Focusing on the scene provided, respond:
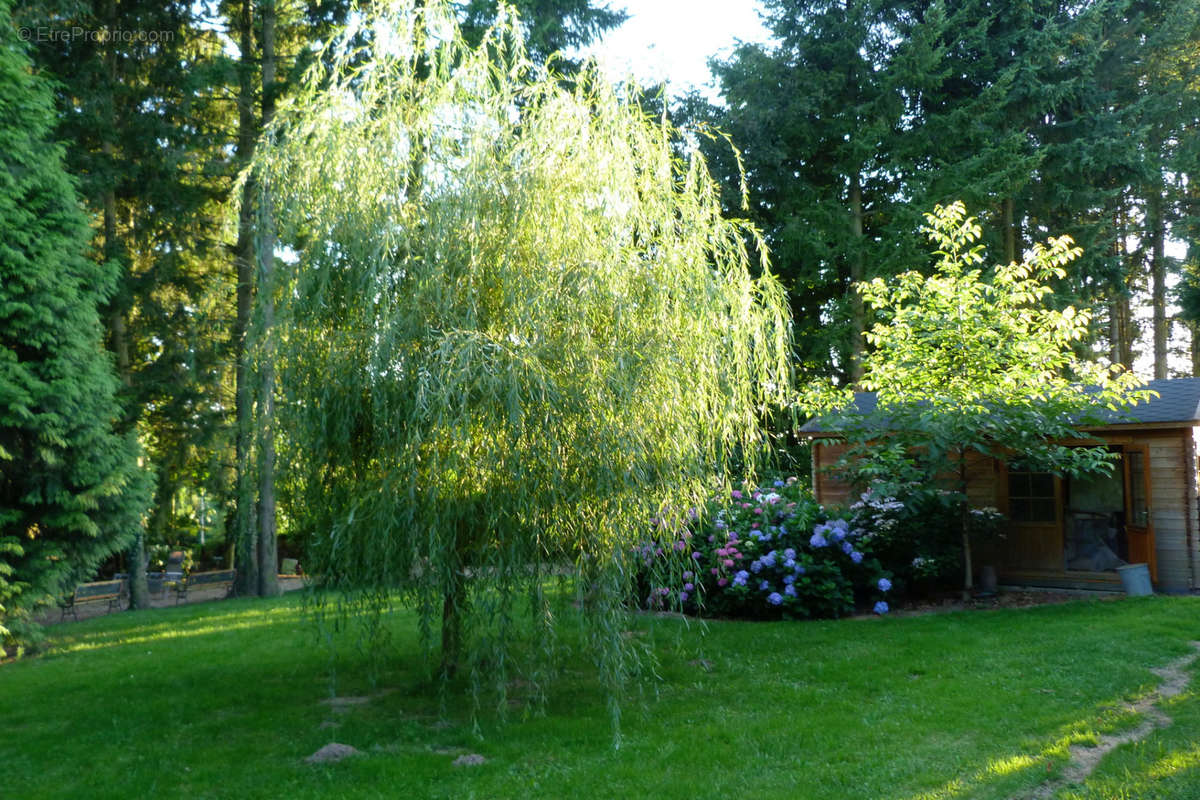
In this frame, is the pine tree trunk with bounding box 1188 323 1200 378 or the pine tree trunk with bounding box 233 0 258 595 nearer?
the pine tree trunk with bounding box 233 0 258 595

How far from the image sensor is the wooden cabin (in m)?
11.5

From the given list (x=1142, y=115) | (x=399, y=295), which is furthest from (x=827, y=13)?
(x=399, y=295)

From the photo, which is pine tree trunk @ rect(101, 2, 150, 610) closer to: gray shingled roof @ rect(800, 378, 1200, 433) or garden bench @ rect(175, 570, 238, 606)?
garden bench @ rect(175, 570, 238, 606)

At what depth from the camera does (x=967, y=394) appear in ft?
35.8

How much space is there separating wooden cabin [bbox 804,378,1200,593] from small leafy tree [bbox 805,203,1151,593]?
1.51 feet

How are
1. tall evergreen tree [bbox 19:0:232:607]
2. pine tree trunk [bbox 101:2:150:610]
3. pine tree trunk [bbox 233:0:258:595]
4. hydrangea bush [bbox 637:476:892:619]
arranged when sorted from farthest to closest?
pine tree trunk [bbox 233:0:258:595] → pine tree trunk [bbox 101:2:150:610] → tall evergreen tree [bbox 19:0:232:607] → hydrangea bush [bbox 637:476:892:619]

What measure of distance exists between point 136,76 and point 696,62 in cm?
1285

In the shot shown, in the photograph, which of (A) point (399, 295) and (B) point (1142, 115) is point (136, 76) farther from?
(B) point (1142, 115)

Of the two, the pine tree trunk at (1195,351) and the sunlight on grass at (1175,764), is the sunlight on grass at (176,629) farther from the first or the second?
the pine tree trunk at (1195,351)

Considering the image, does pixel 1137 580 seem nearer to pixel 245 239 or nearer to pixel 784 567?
pixel 784 567

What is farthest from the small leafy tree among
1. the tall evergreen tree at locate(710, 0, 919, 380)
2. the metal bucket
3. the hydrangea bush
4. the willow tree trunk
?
the tall evergreen tree at locate(710, 0, 919, 380)

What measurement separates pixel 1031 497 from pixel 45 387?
42.3 ft

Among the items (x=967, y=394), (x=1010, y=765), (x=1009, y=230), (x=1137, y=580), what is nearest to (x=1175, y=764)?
(x=1010, y=765)

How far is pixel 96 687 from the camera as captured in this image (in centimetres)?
858
